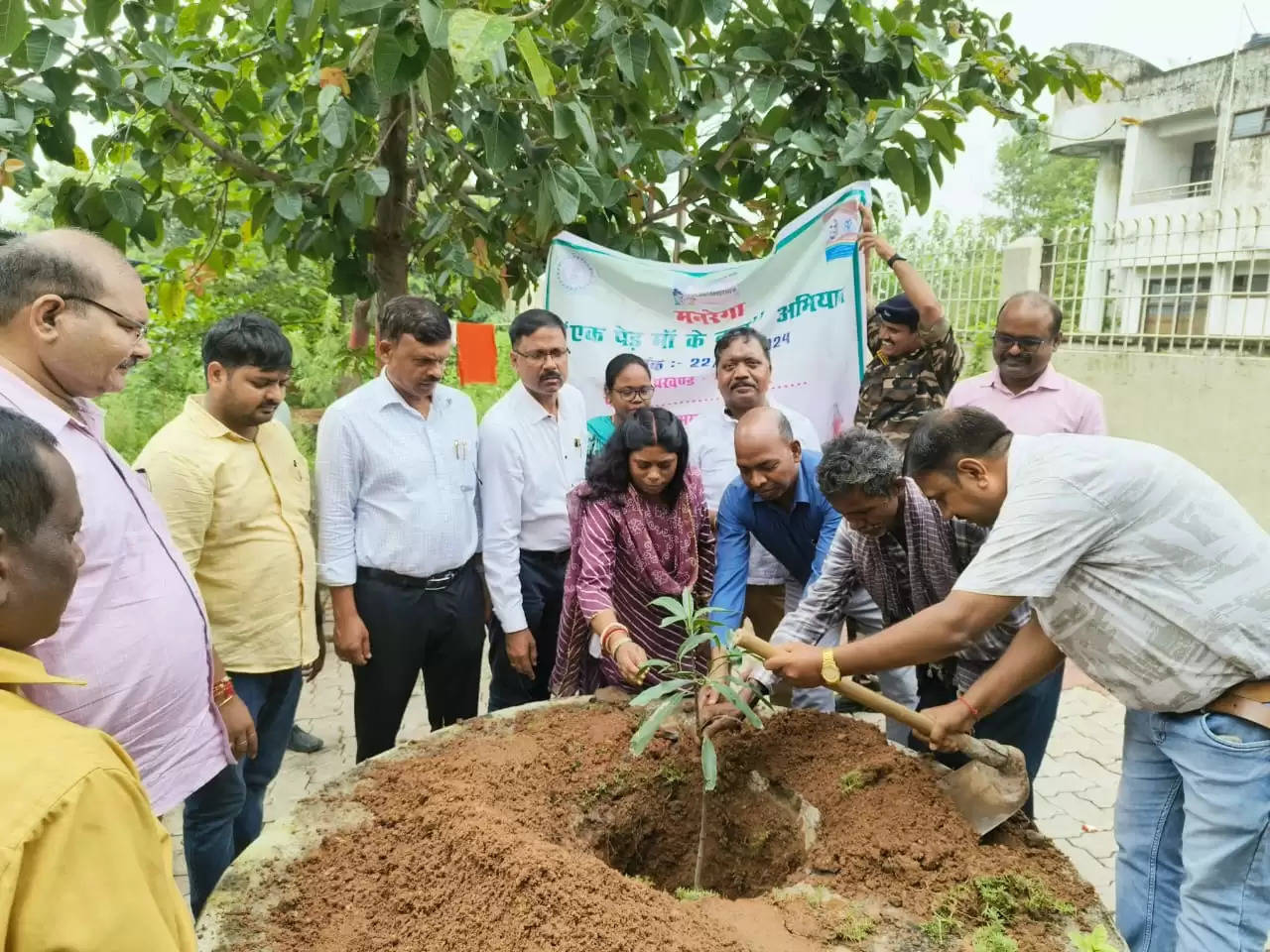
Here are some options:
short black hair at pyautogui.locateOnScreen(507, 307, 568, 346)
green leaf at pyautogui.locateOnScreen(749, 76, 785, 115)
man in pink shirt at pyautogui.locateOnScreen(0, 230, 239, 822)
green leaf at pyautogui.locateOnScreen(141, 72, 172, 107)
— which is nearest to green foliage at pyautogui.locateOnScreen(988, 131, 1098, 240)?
green leaf at pyautogui.locateOnScreen(749, 76, 785, 115)

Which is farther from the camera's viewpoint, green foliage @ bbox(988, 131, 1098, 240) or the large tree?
green foliage @ bbox(988, 131, 1098, 240)

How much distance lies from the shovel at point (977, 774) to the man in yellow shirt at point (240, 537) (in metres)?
1.23

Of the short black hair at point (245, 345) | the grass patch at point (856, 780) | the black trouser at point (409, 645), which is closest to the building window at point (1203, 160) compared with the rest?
the black trouser at point (409, 645)

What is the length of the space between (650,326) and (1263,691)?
2.56 meters

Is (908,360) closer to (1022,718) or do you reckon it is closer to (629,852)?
(1022,718)

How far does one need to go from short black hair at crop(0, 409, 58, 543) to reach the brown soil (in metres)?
0.80

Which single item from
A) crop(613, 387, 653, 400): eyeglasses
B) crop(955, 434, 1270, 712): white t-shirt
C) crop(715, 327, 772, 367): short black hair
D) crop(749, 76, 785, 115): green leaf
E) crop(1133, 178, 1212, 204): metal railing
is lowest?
crop(955, 434, 1270, 712): white t-shirt

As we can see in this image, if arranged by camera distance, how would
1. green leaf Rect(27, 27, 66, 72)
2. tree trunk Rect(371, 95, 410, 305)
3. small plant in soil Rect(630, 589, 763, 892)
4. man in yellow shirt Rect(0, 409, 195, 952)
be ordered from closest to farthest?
man in yellow shirt Rect(0, 409, 195, 952)
small plant in soil Rect(630, 589, 763, 892)
green leaf Rect(27, 27, 66, 72)
tree trunk Rect(371, 95, 410, 305)

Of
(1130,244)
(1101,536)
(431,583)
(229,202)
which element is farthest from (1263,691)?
(1130,244)

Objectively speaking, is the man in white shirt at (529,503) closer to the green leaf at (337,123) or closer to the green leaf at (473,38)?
the green leaf at (337,123)

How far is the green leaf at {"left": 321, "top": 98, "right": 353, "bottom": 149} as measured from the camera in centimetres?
236

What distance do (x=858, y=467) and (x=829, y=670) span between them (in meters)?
0.48

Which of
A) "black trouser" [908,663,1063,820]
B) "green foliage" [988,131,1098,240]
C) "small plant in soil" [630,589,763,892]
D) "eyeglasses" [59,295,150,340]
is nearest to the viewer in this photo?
"eyeglasses" [59,295,150,340]

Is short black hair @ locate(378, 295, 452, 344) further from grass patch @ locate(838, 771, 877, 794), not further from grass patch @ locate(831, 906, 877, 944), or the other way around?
grass patch @ locate(831, 906, 877, 944)
